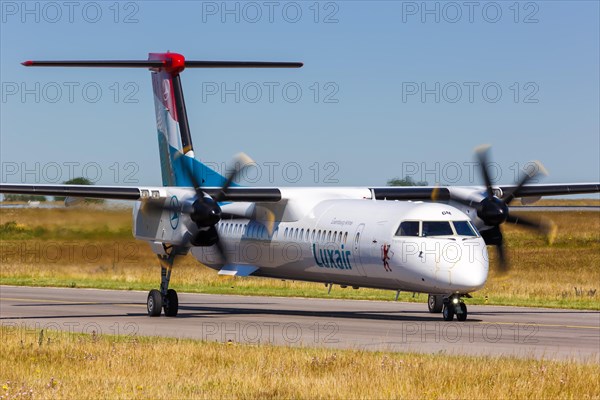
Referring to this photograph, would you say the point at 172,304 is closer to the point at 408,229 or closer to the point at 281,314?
the point at 281,314

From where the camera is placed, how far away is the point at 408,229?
80.2 feet

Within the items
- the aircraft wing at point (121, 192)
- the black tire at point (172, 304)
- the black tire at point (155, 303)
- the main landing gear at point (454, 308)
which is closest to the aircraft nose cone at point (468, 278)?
the main landing gear at point (454, 308)

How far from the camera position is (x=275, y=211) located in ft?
96.8

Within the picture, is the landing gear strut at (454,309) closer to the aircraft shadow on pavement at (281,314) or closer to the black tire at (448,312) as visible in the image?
the black tire at (448,312)

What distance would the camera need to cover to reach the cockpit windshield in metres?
24.0

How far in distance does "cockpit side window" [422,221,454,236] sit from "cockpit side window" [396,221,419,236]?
189 millimetres

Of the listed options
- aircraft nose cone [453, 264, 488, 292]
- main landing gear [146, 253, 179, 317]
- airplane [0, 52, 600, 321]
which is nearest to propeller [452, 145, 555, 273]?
airplane [0, 52, 600, 321]

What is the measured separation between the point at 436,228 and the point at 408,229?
0.68 meters

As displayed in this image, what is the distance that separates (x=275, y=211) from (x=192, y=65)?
549cm

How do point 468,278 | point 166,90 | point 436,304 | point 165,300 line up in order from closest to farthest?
1. point 468,278
2. point 165,300
3. point 436,304
4. point 166,90

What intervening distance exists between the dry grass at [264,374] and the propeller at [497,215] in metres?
9.56

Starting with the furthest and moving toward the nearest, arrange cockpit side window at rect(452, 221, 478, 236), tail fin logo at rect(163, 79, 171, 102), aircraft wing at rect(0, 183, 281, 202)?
tail fin logo at rect(163, 79, 171, 102) → aircraft wing at rect(0, 183, 281, 202) → cockpit side window at rect(452, 221, 478, 236)

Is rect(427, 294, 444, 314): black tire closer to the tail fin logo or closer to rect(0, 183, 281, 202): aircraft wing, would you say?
rect(0, 183, 281, 202): aircraft wing

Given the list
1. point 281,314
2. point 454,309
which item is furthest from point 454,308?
point 281,314
